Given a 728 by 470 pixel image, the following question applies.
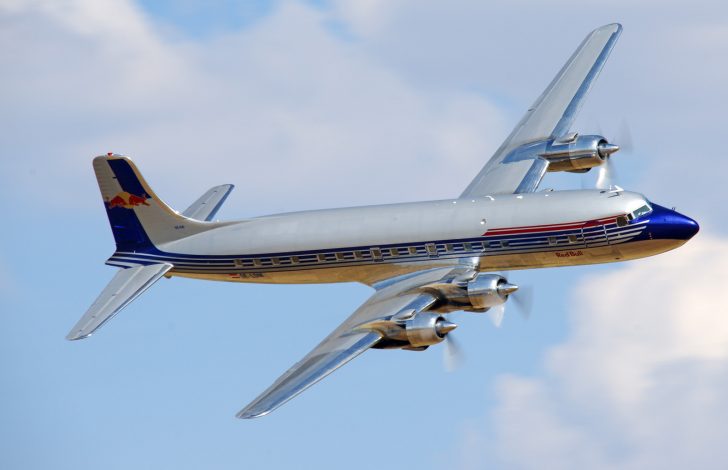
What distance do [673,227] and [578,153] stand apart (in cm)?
790

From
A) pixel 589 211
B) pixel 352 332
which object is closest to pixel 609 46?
pixel 589 211

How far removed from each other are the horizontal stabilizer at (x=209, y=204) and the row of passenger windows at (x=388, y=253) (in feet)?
12.6

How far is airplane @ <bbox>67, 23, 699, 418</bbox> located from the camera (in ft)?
187

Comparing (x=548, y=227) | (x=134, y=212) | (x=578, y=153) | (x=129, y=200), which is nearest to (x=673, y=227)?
(x=548, y=227)

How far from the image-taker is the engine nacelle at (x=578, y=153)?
217ft

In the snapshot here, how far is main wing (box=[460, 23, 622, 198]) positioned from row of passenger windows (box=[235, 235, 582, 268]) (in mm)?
4773

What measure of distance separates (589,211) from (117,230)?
2086 cm

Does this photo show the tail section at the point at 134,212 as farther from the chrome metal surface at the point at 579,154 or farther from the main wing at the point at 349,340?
the chrome metal surface at the point at 579,154

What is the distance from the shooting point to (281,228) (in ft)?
210

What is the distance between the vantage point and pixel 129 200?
218 feet

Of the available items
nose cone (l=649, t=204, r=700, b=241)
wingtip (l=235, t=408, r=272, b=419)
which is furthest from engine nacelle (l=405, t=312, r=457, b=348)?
nose cone (l=649, t=204, r=700, b=241)

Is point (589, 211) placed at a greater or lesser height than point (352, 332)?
greater

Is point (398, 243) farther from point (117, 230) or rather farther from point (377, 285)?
point (117, 230)

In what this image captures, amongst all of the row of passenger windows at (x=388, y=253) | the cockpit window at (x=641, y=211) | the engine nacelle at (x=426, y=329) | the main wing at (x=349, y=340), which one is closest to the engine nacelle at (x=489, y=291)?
the main wing at (x=349, y=340)
